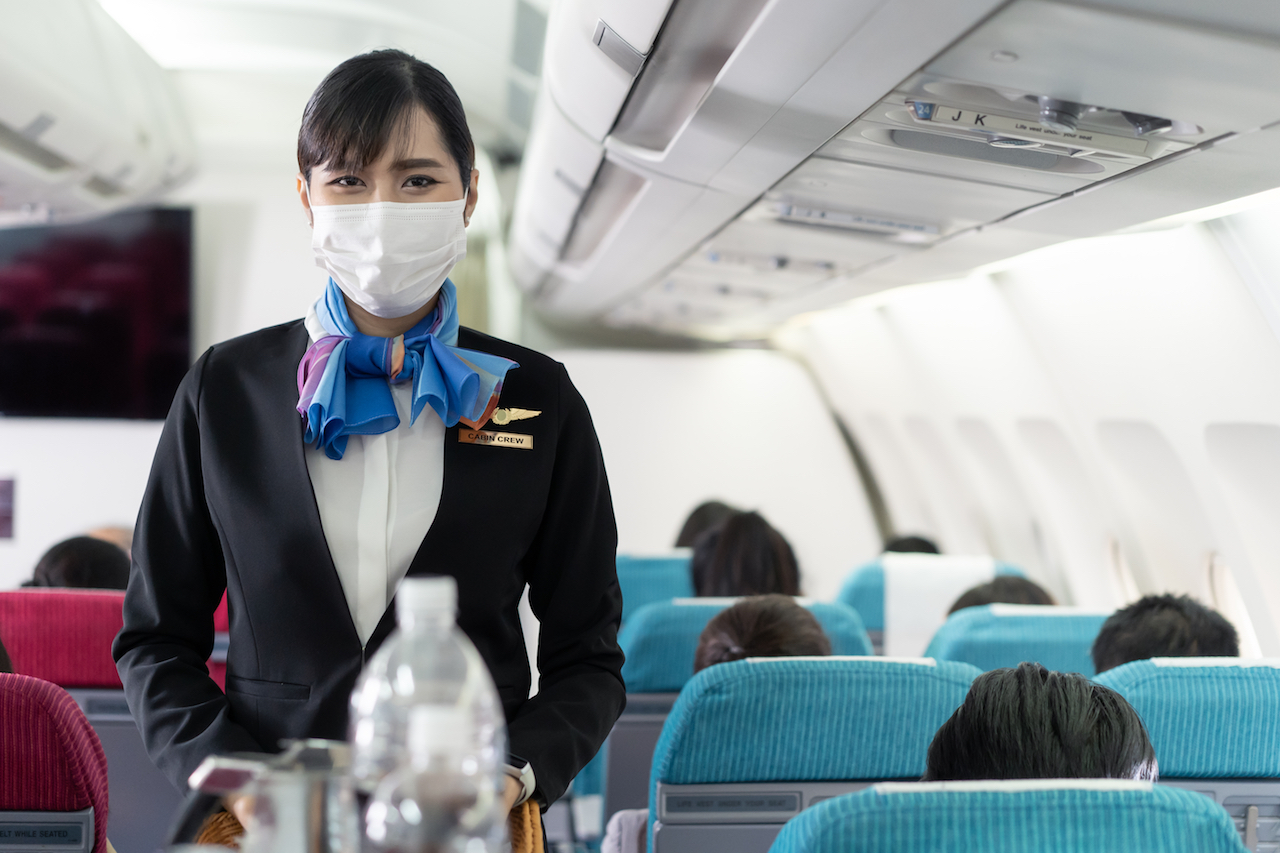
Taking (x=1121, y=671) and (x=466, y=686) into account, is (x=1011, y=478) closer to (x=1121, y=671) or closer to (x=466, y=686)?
(x=1121, y=671)

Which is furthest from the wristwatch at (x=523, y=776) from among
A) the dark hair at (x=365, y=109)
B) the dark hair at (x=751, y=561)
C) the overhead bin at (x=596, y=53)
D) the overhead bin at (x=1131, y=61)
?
the dark hair at (x=751, y=561)

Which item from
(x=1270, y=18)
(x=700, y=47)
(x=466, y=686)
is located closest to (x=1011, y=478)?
(x=700, y=47)

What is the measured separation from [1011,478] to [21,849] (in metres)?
5.59

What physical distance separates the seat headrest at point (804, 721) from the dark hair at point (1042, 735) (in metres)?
0.45

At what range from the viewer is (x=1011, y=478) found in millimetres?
6293

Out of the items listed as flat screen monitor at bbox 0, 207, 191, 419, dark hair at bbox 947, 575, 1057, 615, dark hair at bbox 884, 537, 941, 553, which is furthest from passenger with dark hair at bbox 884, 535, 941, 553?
flat screen monitor at bbox 0, 207, 191, 419

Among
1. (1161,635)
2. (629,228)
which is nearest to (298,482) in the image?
(1161,635)

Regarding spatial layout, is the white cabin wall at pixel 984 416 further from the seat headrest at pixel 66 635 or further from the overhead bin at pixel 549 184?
the seat headrest at pixel 66 635

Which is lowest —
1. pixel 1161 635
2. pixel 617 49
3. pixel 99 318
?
pixel 1161 635

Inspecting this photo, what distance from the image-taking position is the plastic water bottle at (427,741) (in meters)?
0.73

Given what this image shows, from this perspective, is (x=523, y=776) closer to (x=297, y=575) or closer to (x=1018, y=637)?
(x=297, y=575)

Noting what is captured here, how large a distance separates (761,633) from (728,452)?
6444 millimetres

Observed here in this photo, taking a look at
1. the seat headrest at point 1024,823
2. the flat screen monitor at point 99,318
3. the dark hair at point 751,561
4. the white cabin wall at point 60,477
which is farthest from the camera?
the white cabin wall at point 60,477

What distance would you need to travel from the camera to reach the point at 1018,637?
293 cm
